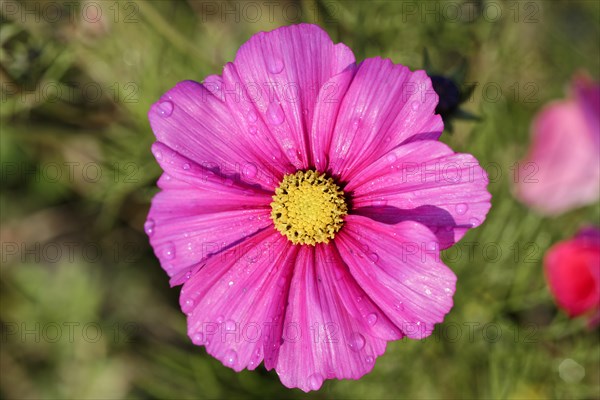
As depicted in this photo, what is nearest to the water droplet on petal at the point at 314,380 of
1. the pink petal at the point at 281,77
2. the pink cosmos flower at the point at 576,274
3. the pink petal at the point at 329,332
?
the pink petal at the point at 329,332

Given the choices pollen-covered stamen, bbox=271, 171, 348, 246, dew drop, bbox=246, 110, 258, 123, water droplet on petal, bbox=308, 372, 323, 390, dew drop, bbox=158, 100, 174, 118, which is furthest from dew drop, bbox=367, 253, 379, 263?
dew drop, bbox=158, 100, 174, 118

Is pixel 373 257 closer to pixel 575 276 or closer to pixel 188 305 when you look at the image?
pixel 188 305

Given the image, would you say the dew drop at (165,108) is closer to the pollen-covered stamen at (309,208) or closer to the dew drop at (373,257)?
the pollen-covered stamen at (309,208)

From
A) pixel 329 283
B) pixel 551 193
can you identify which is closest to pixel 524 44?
pixel 551 193

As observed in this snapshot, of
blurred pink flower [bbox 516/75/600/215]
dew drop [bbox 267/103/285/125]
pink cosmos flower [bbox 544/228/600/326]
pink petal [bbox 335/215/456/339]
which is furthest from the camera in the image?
blurred pink flower [bbox 516/75/600/215]

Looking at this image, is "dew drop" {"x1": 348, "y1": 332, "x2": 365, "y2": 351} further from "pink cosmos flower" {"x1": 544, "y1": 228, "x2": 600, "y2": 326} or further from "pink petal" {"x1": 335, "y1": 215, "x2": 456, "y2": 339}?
"pink cosmos flower" {"x1": 544, "y1": 228, "x2": 600, "y2": 326}

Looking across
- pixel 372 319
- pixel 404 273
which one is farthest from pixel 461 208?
pixel 372 319
